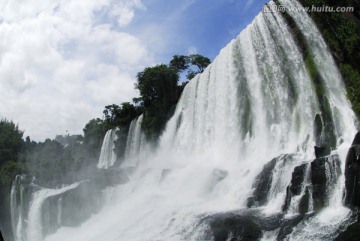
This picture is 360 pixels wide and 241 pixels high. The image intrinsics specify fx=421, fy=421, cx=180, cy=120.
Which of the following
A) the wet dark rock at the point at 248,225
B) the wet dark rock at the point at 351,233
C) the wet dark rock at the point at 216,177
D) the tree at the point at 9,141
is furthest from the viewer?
the tree at the point at 9,141

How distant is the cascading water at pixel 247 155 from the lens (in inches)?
595

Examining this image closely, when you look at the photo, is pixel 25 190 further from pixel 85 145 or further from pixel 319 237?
pixel 319 237

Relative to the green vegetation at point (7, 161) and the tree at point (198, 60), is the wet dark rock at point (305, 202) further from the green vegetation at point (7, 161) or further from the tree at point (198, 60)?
the tree at point (198, 60)

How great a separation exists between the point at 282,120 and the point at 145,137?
16.5 meters

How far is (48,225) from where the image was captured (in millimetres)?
29250

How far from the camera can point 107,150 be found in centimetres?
4309

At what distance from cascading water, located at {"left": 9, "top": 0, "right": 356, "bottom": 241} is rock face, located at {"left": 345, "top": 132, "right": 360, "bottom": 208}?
0.34 meters

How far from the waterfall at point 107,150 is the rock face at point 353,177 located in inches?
1177

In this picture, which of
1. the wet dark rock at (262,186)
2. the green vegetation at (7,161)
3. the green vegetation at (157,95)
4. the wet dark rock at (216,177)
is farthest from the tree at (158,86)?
the wet dark rock at (262,186)

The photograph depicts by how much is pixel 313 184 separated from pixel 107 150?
30.7 meters

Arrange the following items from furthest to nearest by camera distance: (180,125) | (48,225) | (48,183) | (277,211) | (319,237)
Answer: (48,183)
(180,125)
(48,225)
(277,211)
(319,237)

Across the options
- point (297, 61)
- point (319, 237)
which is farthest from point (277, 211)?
point (297, 61)

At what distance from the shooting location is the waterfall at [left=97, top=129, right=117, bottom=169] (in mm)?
42125

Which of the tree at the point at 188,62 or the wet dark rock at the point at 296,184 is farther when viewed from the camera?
the tree at the point at 188,62
